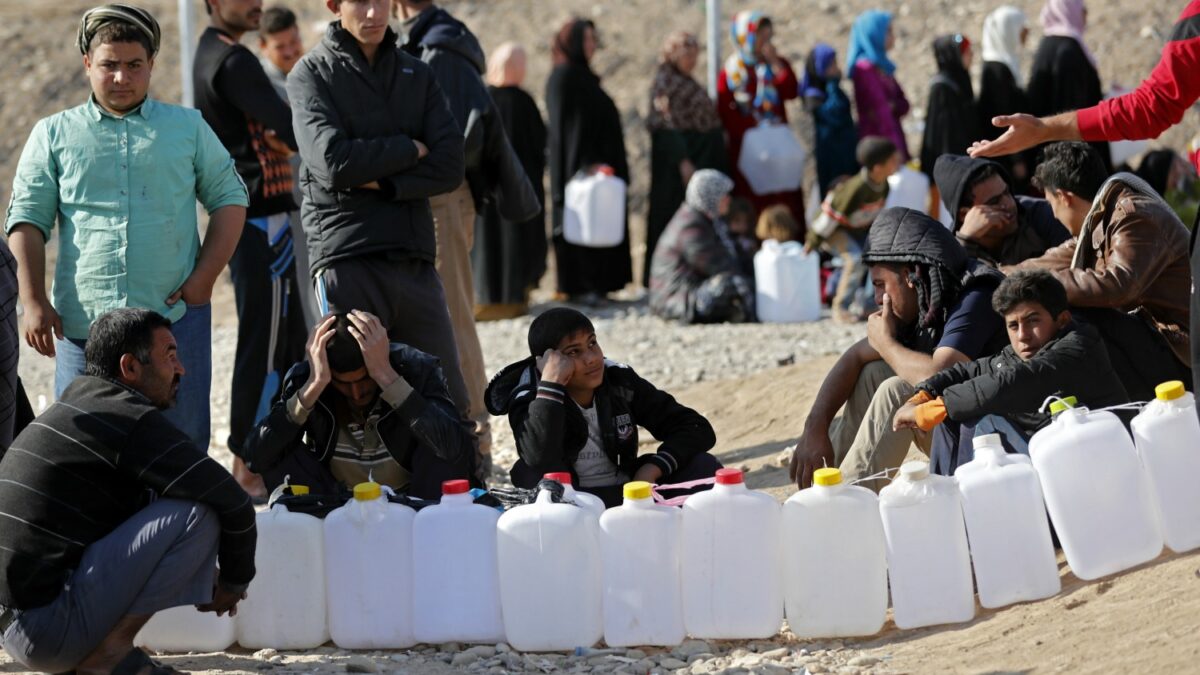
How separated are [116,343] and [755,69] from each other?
8365 millimetres

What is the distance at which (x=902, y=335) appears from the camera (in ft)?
19.8

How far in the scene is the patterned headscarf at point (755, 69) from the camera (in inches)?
491

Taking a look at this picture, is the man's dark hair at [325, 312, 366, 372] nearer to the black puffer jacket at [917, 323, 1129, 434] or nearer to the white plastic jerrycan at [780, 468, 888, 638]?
the white plastic jerrycan at [780, 468, 888, 638]

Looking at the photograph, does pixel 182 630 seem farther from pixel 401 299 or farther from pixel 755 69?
pixel 755 69

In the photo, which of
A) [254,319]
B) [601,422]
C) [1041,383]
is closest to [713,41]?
[254,319]

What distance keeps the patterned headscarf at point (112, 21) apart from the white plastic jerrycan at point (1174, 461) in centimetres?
316

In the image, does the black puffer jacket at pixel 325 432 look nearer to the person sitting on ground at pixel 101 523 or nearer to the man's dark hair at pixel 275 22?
the person sitting on ground at pixel 101 523

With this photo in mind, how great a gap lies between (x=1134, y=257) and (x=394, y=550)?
8.08ft

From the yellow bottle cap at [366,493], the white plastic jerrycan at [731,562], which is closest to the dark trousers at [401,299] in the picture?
the yellow bottle cap at [366,493]

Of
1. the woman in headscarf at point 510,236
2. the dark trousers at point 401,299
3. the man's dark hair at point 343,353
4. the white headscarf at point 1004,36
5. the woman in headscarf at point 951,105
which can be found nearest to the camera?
the man's dark hair at point 343,353

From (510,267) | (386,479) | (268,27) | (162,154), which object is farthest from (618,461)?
(510,267)

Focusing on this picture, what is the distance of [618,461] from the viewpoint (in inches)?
235

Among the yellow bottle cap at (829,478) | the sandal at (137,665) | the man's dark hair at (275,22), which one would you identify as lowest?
the sandal at (137,665)

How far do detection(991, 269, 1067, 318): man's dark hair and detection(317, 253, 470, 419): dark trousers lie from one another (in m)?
1.97
